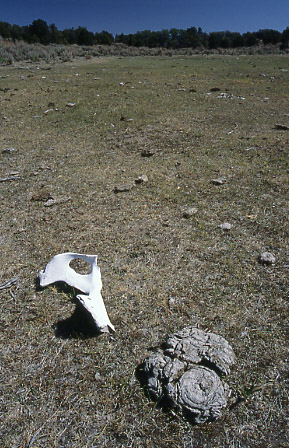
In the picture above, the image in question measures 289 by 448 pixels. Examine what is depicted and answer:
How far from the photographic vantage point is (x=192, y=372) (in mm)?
1629

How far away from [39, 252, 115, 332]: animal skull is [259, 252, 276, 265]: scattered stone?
4.86 feet

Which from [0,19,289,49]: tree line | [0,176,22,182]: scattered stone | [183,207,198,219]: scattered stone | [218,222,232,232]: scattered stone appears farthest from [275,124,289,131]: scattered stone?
[0,19,289,49]: tree line

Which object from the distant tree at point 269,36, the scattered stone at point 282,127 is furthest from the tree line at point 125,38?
the scattered stone at point 282,127

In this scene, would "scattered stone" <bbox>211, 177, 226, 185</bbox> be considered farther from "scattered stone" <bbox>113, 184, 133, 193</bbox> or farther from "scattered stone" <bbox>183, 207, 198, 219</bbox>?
"scattered stone" <bbox>113, 184, 133, 193</bbox>

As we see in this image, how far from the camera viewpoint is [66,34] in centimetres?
3959

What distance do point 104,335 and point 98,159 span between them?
3.61 m

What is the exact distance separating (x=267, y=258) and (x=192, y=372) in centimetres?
140

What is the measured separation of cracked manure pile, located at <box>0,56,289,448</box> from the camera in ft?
5.15

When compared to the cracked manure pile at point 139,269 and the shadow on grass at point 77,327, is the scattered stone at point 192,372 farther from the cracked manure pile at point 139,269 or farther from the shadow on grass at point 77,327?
the shadow on grass at point 77,327

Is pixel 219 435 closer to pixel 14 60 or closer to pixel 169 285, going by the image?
pixel 169 285

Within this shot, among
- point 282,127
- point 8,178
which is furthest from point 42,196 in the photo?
point 282,127

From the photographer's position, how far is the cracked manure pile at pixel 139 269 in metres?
1.57

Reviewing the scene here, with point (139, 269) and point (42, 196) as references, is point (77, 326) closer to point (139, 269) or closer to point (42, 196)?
point (139, 269)

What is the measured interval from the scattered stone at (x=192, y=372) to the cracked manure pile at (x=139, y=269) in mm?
84
